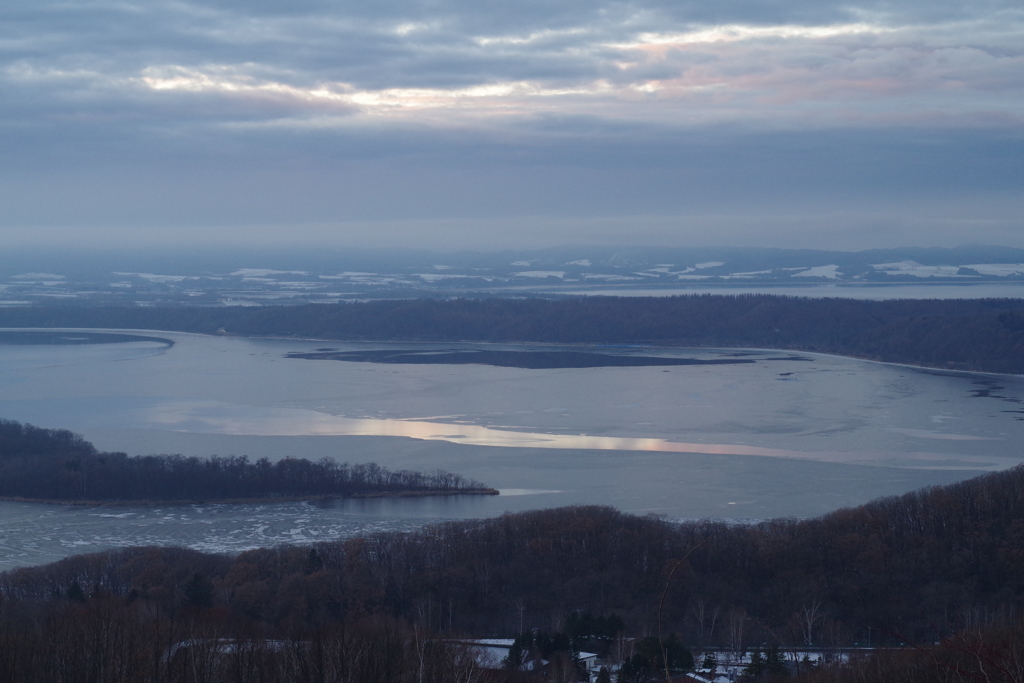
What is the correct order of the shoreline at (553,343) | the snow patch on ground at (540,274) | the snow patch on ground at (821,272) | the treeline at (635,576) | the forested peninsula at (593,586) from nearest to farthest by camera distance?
the forested peninsula at (593,586)
the treeline at (635,576)
the shoreline at (553,343)
the snow patch on ground at (821,272)
the snow patch on ground at (540,274)

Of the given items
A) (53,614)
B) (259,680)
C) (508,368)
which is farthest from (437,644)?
(508,368)

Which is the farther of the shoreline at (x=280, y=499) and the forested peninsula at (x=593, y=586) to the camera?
the shoreline at (x=280, y=499)

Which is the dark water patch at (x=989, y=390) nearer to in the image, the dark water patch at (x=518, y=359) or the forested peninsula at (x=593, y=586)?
the dark water patch at (x=518, y=359)

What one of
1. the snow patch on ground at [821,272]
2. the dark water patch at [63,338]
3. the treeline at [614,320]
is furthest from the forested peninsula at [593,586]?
the snow patch on ground at [821,272]

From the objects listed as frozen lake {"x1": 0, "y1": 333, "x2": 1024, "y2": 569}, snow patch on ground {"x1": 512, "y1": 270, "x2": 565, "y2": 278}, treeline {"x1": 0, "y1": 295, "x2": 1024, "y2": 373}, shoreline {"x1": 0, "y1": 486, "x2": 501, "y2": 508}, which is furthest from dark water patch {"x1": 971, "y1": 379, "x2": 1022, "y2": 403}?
snow patch on ground {"x1": 512, "y1": 270, "x2": 565, "y2": 278}

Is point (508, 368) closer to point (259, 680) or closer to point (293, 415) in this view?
point (293, 415)
